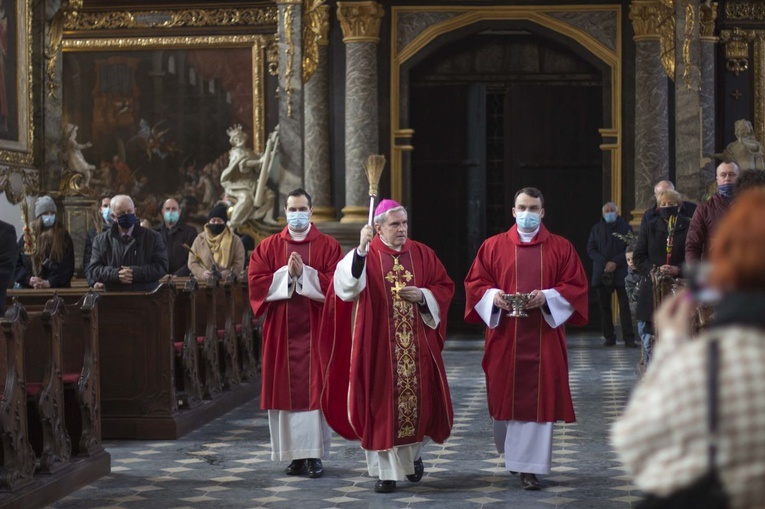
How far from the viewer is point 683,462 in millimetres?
2805

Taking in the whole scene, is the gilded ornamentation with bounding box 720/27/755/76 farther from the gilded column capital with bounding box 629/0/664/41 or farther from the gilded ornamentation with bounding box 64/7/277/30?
the gilded ornamentation with bounding box 64/7/277/30

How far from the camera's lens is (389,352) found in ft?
24.6

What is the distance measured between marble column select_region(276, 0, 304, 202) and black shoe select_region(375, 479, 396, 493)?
9.41m

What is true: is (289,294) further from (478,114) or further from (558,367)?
(478,114)

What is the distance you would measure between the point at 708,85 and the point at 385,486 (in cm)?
1103

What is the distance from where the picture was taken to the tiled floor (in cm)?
723

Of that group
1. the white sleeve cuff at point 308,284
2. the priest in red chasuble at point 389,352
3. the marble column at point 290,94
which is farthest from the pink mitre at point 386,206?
the marble column at point 290,94

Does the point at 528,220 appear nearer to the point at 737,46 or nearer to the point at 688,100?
the point at 688,100

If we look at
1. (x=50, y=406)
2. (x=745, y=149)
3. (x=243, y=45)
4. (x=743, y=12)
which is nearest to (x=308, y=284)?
(x=50, y=406)

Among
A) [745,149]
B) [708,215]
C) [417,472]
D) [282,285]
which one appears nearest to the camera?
[417,472]

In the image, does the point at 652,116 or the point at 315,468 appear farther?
the point at 652,116

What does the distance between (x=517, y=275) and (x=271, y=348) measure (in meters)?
1.69

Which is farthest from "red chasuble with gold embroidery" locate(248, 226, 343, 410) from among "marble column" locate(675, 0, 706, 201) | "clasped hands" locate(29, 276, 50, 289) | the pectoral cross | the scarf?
"marble column" locate(675, 0, 706, 201)

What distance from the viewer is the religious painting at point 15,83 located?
13.9 m
